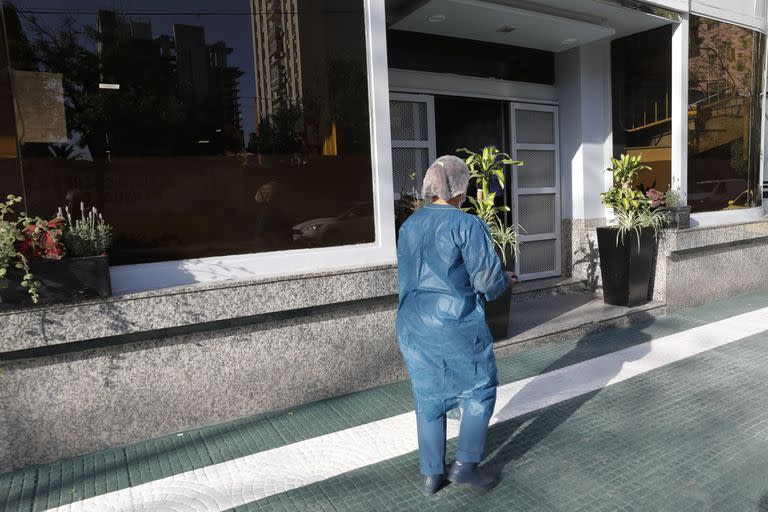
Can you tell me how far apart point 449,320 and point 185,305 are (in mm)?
1848

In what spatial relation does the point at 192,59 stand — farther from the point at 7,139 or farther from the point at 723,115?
the point at 723,115

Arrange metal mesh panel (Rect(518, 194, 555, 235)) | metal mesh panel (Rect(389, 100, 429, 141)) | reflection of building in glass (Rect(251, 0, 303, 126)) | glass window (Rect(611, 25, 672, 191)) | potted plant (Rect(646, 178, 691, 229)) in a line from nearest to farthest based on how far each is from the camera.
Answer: reflection of building in glass (Rect(251, 0, 303, 126)) → metal mesh panel (Rect(389, 100, 429, 141)) → potted plant (Rect(646, 178, 691, 229)) → glass window (Rect(611, 25, 672, 191)) → metal mesh panel (Rect(518, 194, 555, 235))

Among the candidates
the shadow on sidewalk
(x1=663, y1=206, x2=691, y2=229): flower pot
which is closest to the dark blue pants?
the shadow on sidewalk

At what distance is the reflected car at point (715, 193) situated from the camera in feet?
21.8

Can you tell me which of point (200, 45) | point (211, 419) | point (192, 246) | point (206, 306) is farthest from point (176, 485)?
point (200, 45)

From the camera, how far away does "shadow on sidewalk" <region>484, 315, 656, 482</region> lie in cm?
309

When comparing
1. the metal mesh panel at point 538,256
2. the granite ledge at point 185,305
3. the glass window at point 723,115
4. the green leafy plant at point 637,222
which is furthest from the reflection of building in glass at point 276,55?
the glass window at point 723,115

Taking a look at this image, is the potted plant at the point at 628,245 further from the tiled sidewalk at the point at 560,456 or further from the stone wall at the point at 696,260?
the tiled sidewalk at the point at 560,456

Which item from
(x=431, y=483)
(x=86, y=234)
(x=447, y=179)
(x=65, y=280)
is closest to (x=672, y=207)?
(x=447, y=179)

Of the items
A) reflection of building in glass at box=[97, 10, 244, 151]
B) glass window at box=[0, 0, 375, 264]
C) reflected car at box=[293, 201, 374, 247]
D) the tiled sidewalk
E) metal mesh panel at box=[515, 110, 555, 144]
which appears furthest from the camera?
metal mesh panel at box=[515, 110, 555, 144]

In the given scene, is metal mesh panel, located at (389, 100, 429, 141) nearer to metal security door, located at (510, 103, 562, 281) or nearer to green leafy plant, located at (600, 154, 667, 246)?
metal security door, located at (510, 103, 562, 281)

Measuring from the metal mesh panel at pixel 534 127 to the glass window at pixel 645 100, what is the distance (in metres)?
0.84

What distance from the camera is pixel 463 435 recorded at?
8.71ft

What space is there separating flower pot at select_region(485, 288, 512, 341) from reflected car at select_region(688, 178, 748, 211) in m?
3.41
